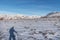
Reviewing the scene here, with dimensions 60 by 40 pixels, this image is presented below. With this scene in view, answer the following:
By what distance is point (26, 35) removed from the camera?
6520 millimetres

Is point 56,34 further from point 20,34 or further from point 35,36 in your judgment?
point 20,34

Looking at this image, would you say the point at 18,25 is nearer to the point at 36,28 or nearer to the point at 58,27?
the point at 36,28

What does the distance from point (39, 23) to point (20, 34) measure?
2.82 ft

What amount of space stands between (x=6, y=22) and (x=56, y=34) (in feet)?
7.62

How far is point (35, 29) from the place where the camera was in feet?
21.4

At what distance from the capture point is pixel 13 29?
6898 mm

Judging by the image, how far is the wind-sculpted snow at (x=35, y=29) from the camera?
243 inches

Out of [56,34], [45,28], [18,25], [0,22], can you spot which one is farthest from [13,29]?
[56,34]

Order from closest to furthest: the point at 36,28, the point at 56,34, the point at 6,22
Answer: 1. the point at 56,34
2. the point at 36,28
3. the point at 6,22

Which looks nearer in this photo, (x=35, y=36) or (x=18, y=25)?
(x=35, y=36)

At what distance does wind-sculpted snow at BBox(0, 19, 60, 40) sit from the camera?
20.2 ft

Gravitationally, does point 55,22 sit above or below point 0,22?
below

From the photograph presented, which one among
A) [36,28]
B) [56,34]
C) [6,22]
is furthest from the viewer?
[6,22]

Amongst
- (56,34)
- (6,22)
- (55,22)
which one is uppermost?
(6,22)
